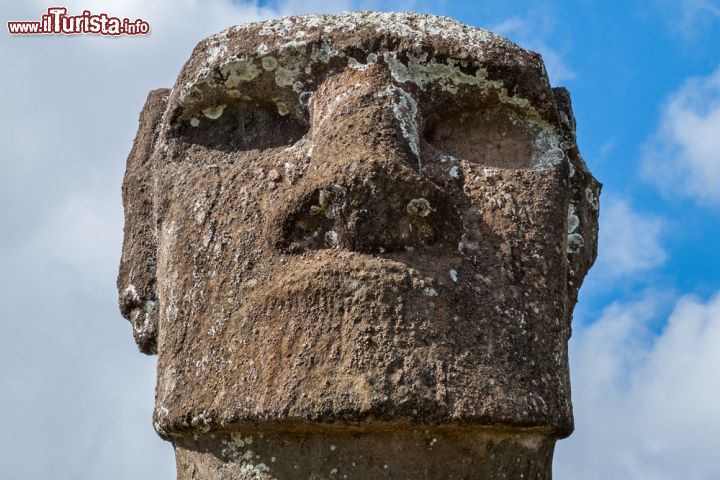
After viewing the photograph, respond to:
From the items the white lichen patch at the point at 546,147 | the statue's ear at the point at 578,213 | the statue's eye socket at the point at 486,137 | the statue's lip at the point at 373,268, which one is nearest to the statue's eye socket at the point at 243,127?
the statue's eye socket at the point at 486,137

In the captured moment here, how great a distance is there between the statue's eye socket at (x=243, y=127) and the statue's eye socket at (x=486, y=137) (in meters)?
0.44

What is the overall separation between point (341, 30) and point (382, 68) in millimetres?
190

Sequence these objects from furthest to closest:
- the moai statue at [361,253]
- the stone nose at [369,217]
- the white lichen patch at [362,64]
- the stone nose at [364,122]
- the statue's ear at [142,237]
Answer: the statue's ear at [142,237] → the white lichen patch at [362,64] → the stone nose at [364,122] → the stone nose at [369,217] → the moai statue at [361,253]

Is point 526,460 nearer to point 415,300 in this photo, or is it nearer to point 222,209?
point 415,300

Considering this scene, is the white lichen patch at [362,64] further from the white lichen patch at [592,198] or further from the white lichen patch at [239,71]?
the white lichen patch at [592,198]

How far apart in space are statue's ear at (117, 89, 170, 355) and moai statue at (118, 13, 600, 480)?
0.04ft

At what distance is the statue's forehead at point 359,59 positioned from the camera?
10.6 ft

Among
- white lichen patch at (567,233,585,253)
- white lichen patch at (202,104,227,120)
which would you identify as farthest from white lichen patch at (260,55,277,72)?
white lichen patch at (567,233,585,253)

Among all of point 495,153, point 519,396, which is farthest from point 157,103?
point 519,396

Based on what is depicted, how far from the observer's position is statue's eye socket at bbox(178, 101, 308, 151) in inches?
131

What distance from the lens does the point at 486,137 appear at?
130 inches

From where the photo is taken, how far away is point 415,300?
107 inches

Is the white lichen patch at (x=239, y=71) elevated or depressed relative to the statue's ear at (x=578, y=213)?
elevated

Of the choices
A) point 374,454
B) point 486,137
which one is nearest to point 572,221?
point 486,137
